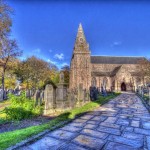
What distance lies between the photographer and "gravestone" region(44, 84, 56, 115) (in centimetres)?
891

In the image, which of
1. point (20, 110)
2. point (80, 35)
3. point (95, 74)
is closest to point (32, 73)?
point (80, 35)

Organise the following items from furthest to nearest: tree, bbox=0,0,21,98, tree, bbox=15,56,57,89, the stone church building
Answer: the stone church building < tree, bbox=15,56,57,89 < tree, bbox=0,0,21,98

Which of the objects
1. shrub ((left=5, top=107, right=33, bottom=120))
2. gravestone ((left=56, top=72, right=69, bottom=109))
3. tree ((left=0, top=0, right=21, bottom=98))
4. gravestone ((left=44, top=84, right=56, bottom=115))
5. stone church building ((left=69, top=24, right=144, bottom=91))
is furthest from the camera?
stone church building ((left=69, top=24, right=144, bottom=91))

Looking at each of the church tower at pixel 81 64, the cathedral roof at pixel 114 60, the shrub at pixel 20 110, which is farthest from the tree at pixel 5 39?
the cathedral roof at pixel 114 60

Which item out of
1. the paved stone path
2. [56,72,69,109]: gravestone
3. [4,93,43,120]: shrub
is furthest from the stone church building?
the paved stone path

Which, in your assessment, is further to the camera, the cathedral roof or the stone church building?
the cathedral roof

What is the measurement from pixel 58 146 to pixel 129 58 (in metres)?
57.7

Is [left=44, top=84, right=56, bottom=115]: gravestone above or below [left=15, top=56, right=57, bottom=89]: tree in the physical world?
below

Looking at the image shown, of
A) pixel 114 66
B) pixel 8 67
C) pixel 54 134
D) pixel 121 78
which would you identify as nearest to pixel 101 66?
pixel 114 66

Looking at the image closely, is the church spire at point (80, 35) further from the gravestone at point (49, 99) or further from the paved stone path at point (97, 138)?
the paved stone path at point (97, 138)

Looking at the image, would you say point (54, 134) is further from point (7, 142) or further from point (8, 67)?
point (8, 67)

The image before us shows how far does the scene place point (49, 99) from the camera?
358 inches

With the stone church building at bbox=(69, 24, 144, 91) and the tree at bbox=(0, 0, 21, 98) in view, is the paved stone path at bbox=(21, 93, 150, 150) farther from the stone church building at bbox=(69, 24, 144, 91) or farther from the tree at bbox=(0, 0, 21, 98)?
the stone church building at bbox=(69, 24, 144, 91)

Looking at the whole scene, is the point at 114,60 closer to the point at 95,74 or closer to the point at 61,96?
the point at 95,74
